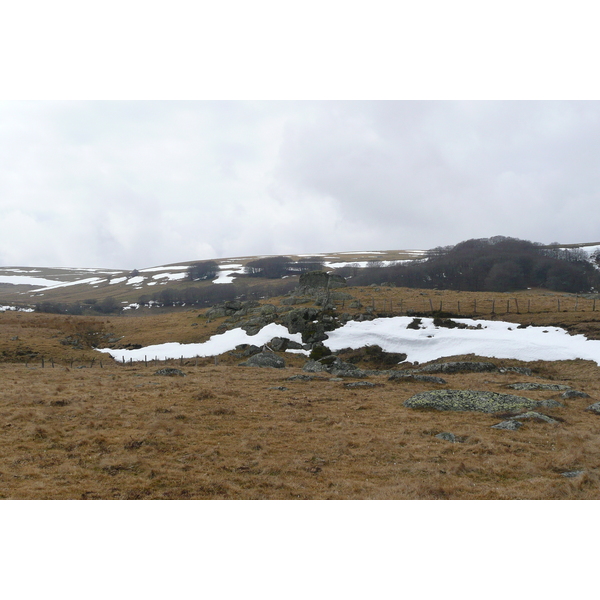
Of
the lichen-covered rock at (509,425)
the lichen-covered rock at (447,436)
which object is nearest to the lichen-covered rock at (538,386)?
the lichen-covered rock at (509,425)

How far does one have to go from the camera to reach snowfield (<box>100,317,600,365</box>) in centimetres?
3098

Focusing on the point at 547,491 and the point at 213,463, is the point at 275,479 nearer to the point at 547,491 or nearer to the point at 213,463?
the point at 213,463

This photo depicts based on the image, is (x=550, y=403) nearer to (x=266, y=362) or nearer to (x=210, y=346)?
(x=266, y=362)

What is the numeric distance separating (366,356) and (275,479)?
90.6 feet

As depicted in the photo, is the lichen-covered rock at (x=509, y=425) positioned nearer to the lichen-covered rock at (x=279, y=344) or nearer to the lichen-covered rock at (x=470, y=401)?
the lichen-covered rock at (x=470, y=401)

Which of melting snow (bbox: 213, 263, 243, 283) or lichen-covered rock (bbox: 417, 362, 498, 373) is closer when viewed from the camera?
lichen-covered rock (bbox: 417, 362, 498, 373)

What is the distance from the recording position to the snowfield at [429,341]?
31.0 meters

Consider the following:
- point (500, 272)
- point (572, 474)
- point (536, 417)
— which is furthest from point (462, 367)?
point (500, 272)

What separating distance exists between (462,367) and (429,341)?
7.35 metres

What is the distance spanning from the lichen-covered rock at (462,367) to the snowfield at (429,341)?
363cm

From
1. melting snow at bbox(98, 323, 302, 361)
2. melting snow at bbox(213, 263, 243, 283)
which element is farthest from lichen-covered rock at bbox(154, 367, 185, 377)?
melting snow at bbox(213, 263, 243, 283)

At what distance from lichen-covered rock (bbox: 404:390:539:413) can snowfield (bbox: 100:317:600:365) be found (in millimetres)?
14501

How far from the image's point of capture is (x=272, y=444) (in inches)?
517

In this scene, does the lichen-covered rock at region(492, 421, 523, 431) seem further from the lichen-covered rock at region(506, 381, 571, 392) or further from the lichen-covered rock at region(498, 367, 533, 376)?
the lichen-covered rock at region(498, 367, 533, 376)
